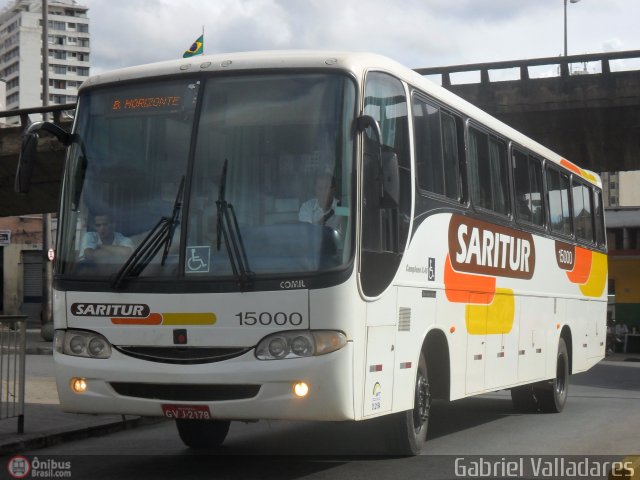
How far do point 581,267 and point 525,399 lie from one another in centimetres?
258

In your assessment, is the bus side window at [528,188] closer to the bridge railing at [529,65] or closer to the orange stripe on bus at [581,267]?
the orange stripe on bus at [581,267]

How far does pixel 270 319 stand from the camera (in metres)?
8.38

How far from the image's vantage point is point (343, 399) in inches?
328

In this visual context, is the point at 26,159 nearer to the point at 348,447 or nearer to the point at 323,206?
the point at 323,206

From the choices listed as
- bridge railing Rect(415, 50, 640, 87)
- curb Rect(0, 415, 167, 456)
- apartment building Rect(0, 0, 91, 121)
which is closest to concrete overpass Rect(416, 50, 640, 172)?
bridge railing Rect(415, 50, 640, 87)

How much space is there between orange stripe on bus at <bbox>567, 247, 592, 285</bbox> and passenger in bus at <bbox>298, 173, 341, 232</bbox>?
27.0ft

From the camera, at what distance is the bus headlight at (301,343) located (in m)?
8.35

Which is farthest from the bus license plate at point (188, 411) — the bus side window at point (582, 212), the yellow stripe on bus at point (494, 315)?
the bus side window at point (582, 212)

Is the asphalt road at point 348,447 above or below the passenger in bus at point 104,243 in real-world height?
below

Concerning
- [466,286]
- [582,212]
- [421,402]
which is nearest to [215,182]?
[421,402]

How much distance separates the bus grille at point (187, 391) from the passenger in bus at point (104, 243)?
969mm

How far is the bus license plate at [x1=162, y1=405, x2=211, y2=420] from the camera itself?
27.9ft

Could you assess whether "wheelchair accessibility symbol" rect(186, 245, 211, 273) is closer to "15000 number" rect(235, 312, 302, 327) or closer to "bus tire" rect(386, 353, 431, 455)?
"15000 number" rect(235, 312, 302, 327)

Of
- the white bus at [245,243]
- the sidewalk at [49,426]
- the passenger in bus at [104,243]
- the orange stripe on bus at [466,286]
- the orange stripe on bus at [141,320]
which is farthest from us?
the orange stripe on bus at [466,286]
